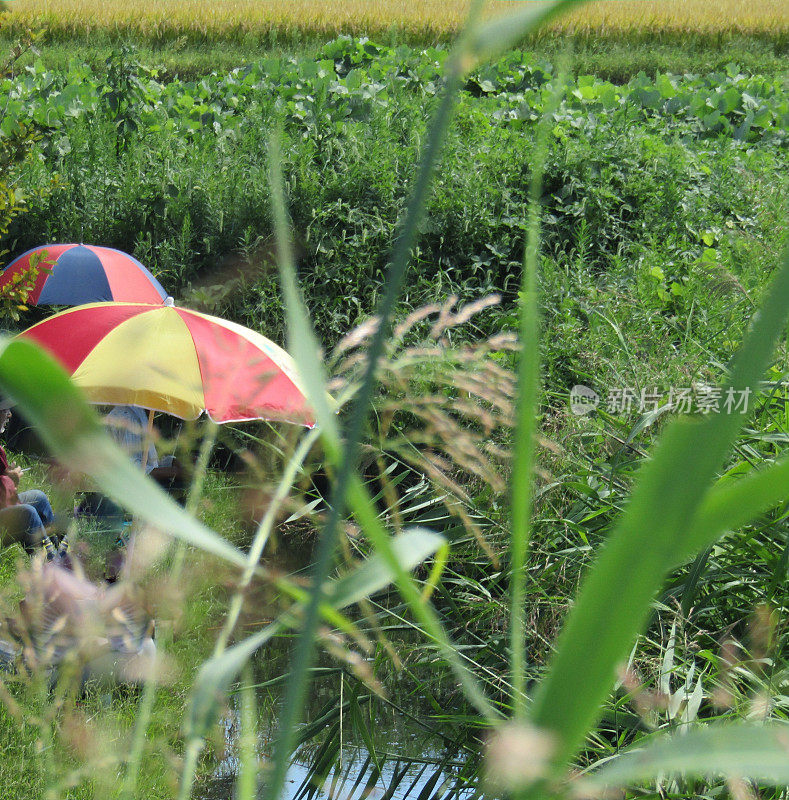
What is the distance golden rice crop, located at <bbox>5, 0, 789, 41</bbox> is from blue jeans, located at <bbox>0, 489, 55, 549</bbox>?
514 inches

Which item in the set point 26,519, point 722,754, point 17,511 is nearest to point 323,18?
point 26,519

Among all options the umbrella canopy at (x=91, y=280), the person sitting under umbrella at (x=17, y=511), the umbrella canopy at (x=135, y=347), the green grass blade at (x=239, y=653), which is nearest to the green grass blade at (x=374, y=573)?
the green grass blade at (x=239, y=653)

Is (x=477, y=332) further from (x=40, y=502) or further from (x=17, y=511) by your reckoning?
(x=17, y=511)

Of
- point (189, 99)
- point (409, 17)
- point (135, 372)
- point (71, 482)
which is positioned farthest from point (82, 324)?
point (409, 17)

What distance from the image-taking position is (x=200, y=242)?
20.5ft

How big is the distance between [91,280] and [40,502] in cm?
170

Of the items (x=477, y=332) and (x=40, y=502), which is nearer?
(x=40, y=502)

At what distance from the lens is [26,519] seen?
3.67 m

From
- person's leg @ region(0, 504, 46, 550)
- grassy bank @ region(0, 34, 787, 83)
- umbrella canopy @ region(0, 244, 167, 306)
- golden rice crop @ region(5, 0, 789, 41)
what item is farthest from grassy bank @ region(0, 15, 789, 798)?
golden rice crop @ region(5, 0, 789, 41)

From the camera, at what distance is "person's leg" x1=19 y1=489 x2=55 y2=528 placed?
4.21 metres

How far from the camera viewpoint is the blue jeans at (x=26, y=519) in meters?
3.37

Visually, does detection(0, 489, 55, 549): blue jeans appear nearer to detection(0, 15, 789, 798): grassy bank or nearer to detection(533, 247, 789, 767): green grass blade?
detection(0, 15, 789, 798): grassy bank

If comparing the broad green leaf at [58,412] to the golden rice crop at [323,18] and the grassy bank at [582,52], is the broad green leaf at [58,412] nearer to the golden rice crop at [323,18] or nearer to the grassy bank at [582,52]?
the grassy bank at [582,52]

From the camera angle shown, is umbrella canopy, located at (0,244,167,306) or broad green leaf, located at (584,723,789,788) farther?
umbrella canopy, located at (0,244,167,306)
